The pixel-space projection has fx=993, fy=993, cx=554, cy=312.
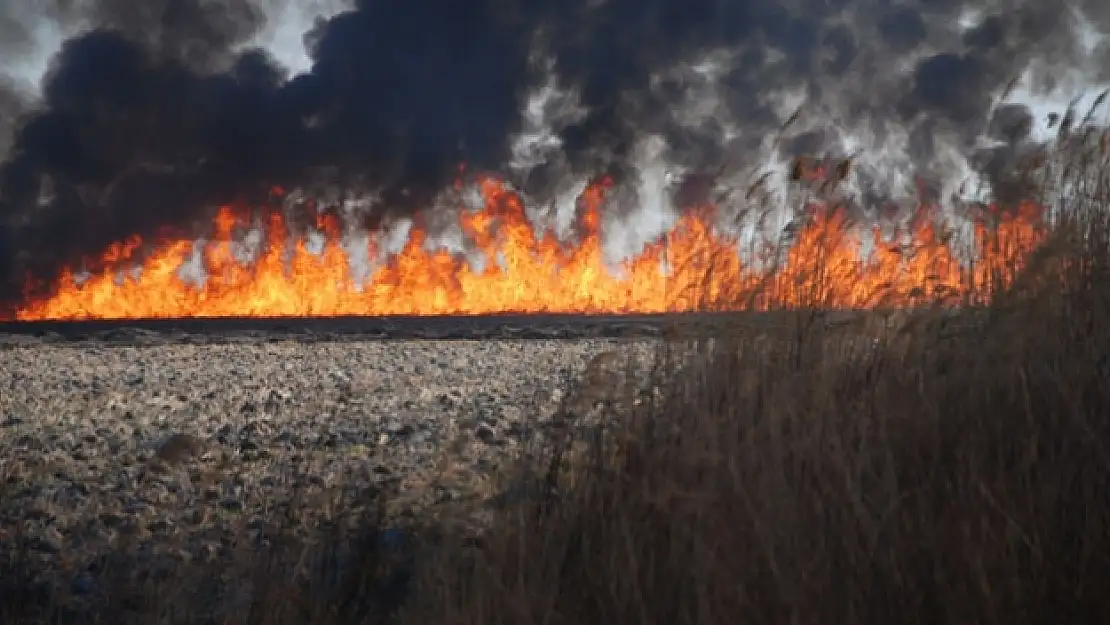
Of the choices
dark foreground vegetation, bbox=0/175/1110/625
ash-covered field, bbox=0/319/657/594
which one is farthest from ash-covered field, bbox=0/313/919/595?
dark foreground vegetation, bbox=0/175/1110/625

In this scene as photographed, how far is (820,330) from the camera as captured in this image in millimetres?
3732

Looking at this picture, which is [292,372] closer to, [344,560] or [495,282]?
[344,560]

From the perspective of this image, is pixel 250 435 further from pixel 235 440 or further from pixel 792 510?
pixel 792 510

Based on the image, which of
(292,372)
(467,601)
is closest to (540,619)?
(467,601)

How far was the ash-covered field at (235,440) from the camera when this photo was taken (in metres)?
4.27

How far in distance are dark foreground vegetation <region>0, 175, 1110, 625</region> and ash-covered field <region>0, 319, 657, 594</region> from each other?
1.16ft

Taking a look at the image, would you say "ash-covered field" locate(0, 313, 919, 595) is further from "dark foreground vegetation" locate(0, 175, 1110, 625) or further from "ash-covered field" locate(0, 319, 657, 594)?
"dark foreground vegetation" locate(0, 175, 1110, 625)

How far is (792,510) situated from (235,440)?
4.81 m

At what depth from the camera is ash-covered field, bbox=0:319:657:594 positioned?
4.27 meters

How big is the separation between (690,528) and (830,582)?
0.40 meters

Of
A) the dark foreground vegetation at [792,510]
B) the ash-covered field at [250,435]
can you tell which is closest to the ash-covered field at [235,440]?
the ash-covered field at [250,435]

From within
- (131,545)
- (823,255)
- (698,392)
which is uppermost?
(823,255)

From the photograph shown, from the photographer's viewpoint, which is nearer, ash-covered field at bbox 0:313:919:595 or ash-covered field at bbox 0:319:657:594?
ash-covered field at bbox 0:313:919:595

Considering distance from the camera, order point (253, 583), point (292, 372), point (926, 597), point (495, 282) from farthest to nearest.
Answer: point (495, 282) → point (292, 372) → point (253, 583) → point (926, 597)
